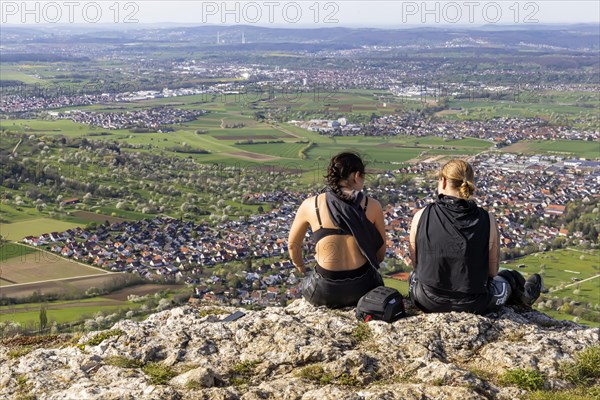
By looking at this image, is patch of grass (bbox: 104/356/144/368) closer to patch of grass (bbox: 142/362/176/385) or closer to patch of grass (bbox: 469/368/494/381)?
patch of grass (bbox: 142/362/176/385)

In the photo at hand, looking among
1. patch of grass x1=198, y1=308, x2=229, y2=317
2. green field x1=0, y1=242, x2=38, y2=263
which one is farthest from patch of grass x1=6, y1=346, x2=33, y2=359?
green field x1=0, y1=242, x2=38, y2=263

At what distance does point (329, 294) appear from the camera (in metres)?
6.81

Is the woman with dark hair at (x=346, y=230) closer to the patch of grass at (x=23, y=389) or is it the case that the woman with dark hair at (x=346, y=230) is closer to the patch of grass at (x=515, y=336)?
the patch of grass at (x=515, y=336)

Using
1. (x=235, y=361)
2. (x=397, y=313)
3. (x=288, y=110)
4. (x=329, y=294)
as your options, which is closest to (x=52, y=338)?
(x=235, y=361)

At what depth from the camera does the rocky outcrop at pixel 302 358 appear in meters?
5.10

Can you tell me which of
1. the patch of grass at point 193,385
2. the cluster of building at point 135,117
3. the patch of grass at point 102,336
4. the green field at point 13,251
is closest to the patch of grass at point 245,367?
the patch of grass at point 193,385

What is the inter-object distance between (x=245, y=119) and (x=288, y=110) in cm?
1345

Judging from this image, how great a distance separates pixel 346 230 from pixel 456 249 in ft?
3.78

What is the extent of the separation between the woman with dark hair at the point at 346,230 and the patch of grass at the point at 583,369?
2.10 meters

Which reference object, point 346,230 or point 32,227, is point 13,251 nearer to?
point 32,227

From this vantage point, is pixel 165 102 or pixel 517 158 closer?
pixel 517 158

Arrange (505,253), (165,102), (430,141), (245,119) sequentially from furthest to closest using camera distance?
(165,102) < (245,119) < (430,141) < (505,253)

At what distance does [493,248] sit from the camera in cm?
630

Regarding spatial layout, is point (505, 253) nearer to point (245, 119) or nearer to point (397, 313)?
point (397, 313)
